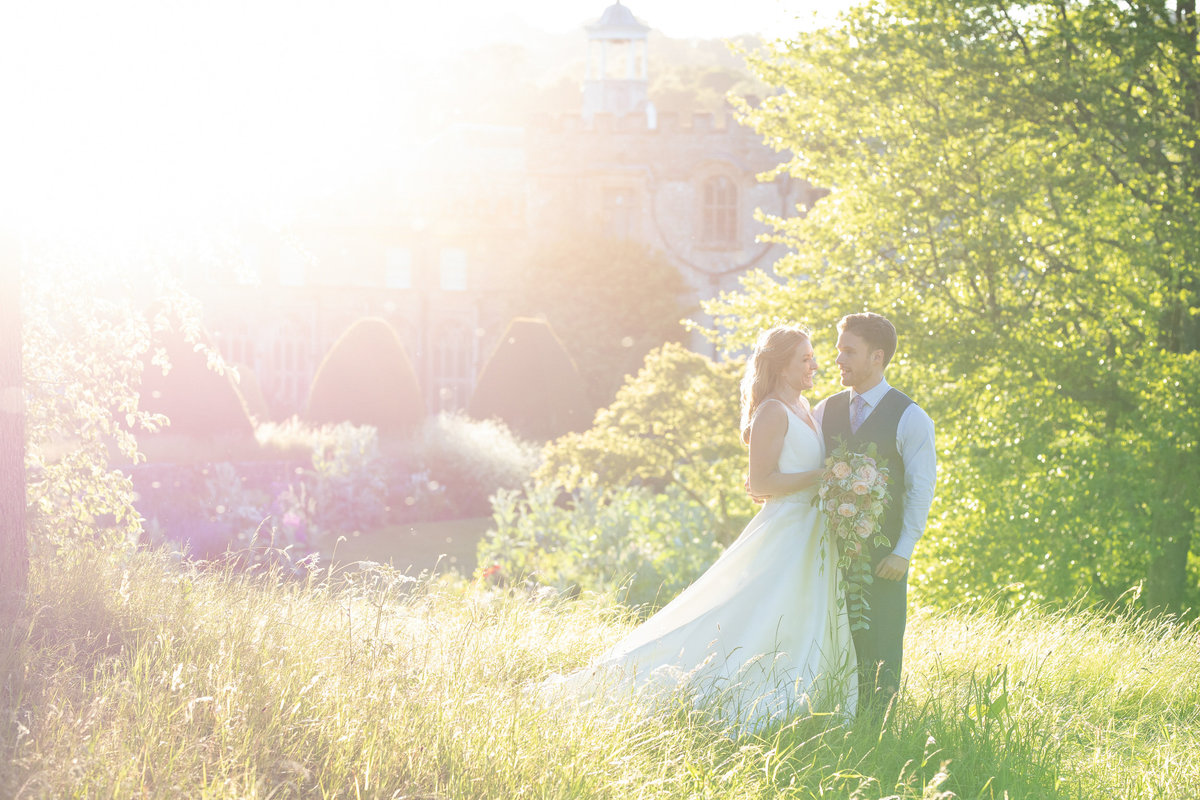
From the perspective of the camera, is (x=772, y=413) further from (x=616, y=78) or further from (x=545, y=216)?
(x=616, y=78)

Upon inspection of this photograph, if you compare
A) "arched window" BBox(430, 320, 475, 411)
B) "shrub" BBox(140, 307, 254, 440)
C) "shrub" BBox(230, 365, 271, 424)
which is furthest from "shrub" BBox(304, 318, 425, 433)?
"arched window" BBox(430, 320, 475, 411)

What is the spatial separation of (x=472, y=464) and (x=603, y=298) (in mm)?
14343

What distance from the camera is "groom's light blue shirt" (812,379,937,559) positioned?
4441 mm

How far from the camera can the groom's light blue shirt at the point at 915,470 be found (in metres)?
4.44

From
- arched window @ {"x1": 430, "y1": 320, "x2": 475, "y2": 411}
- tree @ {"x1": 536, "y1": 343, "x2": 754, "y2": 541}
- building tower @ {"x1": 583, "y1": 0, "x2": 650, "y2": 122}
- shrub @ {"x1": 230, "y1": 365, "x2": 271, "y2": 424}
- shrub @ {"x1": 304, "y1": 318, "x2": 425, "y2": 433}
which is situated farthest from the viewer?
building tower @ {"x1": 583, "y1": 0, "x2": 650, "y2": 122}

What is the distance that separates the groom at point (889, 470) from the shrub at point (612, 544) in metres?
4.48

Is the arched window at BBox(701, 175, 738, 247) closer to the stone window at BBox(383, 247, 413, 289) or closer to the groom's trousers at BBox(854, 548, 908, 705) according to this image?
the stone window at BBox(383, 247, 413, 289)

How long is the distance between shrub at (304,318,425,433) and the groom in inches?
598

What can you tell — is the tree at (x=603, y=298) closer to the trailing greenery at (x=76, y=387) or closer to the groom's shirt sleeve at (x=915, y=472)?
the trailing greenery at (x=76, y=387)

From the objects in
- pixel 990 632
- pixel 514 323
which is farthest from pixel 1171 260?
pixel 514 323

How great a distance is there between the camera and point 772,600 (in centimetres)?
456

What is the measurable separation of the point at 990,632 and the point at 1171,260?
11.4 feet

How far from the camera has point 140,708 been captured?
3451 mm

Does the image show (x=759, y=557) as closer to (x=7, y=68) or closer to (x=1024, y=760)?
(x=1024, y=760)
